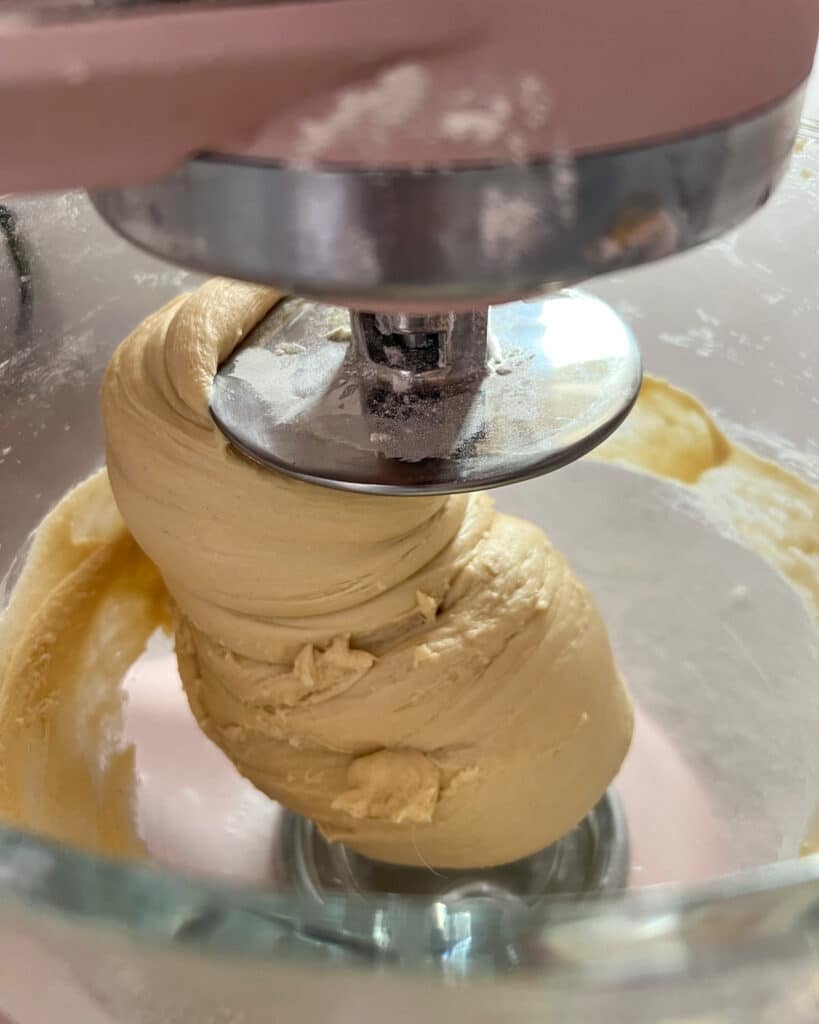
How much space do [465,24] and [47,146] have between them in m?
0.10

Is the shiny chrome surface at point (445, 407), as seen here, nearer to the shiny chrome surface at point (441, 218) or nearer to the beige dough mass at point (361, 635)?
the beige dough mass at point (361, 635)

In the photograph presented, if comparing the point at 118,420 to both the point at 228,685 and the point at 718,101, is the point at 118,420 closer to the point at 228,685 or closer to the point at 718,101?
the point at 228,685

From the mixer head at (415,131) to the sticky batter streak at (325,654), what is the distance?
25cm

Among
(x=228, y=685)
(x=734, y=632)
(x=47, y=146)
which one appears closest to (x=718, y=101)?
(x=47, y=146)

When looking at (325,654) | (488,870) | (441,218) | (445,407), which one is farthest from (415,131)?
(488,870)

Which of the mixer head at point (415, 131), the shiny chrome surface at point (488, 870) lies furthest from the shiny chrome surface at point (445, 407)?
the shiny chrome surface at point (488, 870)

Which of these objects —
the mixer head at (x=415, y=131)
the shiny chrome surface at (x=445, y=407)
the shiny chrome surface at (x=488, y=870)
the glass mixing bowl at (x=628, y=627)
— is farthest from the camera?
the shiny chrome surface at (x=488, y=870)

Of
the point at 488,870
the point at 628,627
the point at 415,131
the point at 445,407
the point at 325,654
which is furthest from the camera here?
the point at 628,627

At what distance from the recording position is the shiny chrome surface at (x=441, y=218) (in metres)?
0.25

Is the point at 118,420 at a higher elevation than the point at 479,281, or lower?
lower

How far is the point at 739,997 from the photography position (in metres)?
0.29

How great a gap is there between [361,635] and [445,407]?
0.56 ft

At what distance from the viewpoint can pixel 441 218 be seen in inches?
9.8

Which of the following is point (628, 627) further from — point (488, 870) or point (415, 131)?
point (415, 131)
